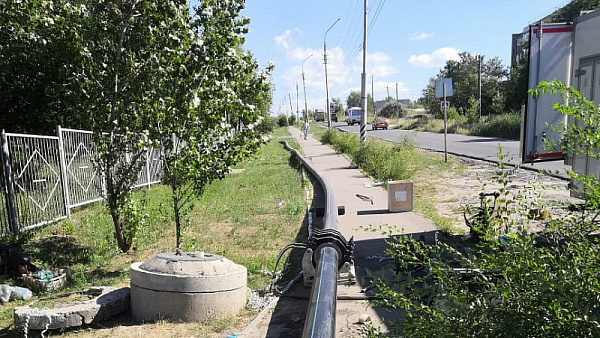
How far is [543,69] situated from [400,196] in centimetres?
342

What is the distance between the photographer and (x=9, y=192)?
789 centimetres

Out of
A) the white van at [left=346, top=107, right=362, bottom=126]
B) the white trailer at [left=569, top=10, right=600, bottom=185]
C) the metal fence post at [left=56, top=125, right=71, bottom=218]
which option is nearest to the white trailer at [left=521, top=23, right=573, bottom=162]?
the white trailer at [left=569, top=10, right=600, bottom=185]

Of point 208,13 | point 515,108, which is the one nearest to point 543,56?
point 208,13

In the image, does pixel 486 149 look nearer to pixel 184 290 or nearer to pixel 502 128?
pixel 502 128

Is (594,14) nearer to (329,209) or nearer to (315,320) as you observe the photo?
(329,209)

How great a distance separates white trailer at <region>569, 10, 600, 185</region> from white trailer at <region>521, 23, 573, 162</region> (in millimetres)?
133

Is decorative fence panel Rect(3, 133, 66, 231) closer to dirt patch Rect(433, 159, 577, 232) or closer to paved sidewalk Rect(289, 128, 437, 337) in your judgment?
paved sidewalk Rect(289, 128, 437, 337)

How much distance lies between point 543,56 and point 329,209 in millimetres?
4000

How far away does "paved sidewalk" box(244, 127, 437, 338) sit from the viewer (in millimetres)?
4363

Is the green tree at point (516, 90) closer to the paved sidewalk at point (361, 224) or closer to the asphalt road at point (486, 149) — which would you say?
the asphalt road at point (486, 149)

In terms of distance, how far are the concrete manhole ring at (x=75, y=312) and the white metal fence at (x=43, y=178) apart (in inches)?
A: 109

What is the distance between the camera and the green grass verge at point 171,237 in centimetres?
638

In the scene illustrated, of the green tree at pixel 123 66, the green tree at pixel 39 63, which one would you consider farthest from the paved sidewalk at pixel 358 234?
the green tree at pixel 39 63

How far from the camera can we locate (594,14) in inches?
254
